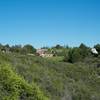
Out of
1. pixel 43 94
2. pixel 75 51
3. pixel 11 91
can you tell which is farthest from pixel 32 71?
pixel 75 51

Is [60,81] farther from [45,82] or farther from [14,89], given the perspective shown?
[14,89]

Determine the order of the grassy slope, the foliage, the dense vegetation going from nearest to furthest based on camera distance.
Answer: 1. the foliage
2. the dense vegetation
3. the grassy slope

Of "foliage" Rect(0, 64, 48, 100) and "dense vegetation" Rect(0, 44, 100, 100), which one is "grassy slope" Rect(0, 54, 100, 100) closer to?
"dense vegetation" Rect(0, 44, 100, 100)

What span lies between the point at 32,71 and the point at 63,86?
218 centimetres

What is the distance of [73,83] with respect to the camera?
20781 millimetres

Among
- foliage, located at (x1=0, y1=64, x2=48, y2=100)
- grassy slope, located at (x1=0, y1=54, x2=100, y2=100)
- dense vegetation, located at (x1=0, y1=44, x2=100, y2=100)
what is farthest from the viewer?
grassy slope, located at (x1=0, y1=54, x2=100, y2=100)

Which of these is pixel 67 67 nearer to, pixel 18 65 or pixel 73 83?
pixel 73 83

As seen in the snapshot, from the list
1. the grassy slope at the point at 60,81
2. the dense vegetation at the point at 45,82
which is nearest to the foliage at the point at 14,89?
the dense vegetation at the point at 45,82

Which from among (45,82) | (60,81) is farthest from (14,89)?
(60,81)

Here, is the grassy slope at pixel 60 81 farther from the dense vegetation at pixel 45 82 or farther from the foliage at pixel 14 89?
the foliage at pixel 14 89

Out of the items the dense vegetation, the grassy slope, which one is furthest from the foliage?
the grassy slope

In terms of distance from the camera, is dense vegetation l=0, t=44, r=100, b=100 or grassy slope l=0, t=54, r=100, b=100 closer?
dense vegetation l=0, t=44, r=100, b=100

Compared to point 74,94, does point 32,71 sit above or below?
above

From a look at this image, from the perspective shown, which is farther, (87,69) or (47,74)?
(87,69)
